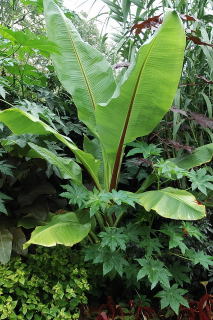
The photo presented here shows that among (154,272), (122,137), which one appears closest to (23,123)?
(122,137)

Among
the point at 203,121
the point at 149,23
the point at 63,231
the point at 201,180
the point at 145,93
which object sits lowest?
the point at 63,231

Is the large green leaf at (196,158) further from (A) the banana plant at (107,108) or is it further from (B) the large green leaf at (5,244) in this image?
(B) the large green leaf at (5,244)

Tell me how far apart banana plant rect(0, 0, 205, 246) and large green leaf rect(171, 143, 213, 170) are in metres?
0.25

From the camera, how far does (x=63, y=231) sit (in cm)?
151

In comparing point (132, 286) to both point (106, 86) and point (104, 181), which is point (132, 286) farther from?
point (106, 86)

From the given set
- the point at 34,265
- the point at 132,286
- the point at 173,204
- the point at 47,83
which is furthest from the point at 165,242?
the point at 47,83

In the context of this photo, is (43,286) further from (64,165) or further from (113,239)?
(64,165)

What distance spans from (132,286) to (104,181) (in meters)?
0.60

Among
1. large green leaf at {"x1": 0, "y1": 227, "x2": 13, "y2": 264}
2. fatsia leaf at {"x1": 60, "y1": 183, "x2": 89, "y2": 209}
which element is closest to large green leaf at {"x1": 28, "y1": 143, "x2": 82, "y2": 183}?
fatsia leaf at {"x1": 60, "y1": 183, "x2": 89, "y2": 209}

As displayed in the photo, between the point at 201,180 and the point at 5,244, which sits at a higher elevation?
the point at 201,180

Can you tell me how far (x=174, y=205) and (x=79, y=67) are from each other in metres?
0.94

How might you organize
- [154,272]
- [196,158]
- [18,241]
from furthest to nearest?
[196,158]
[18,241]
[154,272]

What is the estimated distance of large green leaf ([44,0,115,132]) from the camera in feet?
6.09

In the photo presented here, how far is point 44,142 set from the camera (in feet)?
5.96
